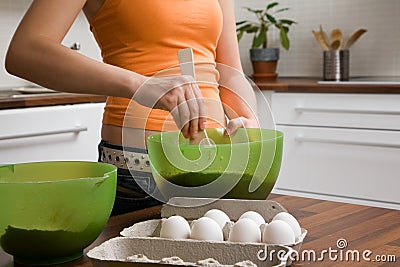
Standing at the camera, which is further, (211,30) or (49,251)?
(211,30)

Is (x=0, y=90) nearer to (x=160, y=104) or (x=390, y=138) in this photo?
(x=390, y=138)

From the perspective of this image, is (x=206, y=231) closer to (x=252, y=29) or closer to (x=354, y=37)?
(x=354, y=37)

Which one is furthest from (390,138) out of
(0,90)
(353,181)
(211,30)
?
(0,90)

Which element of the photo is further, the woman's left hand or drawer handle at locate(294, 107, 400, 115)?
drawer handle at locate(294, 107, 400, 115)

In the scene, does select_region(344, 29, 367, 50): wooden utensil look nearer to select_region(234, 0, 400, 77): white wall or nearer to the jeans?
select_region(234, 0, 400, 77): white wall

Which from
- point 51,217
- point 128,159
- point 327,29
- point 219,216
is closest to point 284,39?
point 327,29

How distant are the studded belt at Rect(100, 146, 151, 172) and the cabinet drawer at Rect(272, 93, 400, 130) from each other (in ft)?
5.50

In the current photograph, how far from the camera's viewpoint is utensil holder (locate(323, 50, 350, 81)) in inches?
129

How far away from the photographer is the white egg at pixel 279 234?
0.90m

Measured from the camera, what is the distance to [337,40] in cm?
335

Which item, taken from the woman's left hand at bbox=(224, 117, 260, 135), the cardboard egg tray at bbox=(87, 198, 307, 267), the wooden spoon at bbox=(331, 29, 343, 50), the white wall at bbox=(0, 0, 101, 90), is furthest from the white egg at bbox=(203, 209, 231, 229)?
the wooden spoon at bbox=(331, 29, 343, 50)

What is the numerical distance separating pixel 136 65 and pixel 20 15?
197 centimetres

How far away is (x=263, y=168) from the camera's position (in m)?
1.16

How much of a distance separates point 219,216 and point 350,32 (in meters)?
2.72
